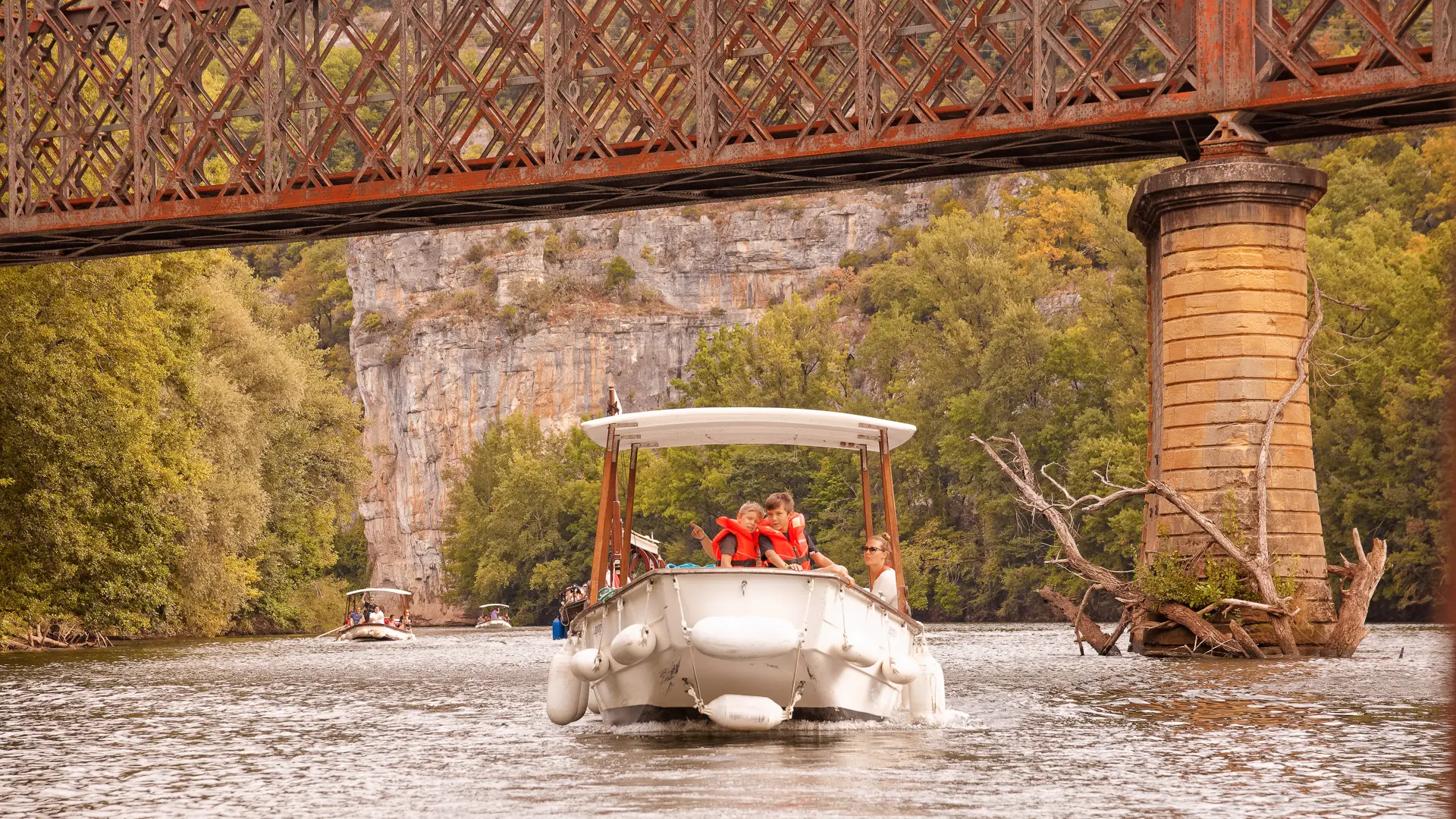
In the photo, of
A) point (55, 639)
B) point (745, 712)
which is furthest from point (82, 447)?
point (745, 712)

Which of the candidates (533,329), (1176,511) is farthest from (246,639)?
(533,329)

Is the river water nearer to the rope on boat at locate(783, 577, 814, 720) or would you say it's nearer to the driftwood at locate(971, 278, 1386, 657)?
the rope on boat at locate(783, 577, 814, 720)

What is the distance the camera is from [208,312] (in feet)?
181

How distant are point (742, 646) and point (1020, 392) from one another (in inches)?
2575

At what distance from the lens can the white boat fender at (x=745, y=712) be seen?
18141 millimetres

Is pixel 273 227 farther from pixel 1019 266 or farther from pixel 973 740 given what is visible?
pixel 1019 266

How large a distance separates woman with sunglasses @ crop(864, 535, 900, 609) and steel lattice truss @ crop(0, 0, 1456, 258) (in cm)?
1350

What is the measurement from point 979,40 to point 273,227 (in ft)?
49.5

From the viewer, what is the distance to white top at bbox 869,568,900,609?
20.2m

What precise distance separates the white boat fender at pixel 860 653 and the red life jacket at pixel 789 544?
1.03 m

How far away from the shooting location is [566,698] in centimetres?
2038

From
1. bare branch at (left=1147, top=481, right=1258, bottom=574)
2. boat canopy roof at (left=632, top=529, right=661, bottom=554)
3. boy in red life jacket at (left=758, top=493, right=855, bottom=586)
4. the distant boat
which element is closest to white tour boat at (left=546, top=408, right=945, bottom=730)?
boy in red life jacket at (left=758, top=493, right=855, bottom=586)

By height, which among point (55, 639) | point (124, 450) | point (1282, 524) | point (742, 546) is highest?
point (124, 450)

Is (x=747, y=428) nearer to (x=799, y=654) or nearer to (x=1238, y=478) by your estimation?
(x=799, y=654)
